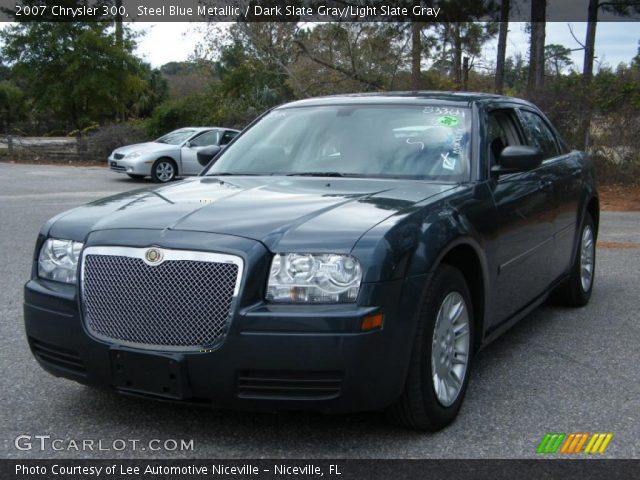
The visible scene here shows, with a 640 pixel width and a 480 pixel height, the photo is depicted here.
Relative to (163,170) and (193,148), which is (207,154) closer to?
(163,170)

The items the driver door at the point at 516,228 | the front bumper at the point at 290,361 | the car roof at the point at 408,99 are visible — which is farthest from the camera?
the car roof at the point at 408,99

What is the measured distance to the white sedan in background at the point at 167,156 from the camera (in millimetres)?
19250

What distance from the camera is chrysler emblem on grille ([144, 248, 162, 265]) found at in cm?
330

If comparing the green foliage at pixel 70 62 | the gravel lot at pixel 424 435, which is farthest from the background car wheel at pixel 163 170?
the gravel lot at pixel 424 435

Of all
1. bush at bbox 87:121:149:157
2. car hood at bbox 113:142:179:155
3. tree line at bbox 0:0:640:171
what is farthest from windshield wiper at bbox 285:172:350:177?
bush at bbox 87:121:149:157

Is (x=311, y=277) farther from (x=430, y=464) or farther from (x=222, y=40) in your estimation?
(x=222, y=40)

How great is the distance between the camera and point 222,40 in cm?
2900

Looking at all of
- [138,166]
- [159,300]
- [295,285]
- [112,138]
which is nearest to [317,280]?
[295,285]

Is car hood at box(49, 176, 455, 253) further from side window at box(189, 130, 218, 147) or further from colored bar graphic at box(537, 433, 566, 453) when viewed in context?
side window at box(189, 130, 218, 147)

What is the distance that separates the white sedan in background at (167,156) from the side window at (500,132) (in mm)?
14092

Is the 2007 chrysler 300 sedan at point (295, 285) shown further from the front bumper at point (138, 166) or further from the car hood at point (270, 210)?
the front bumper at point (138, 166)

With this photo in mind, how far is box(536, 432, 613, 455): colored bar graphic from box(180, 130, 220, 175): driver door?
54.9ft

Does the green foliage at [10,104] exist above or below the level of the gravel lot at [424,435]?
above

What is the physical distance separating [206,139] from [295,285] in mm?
17533
